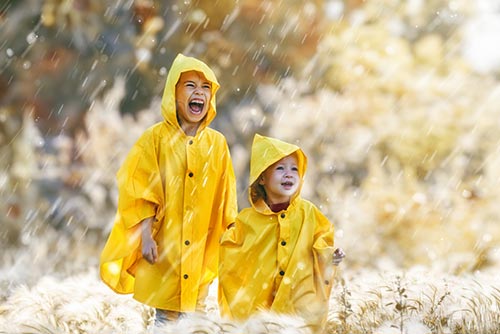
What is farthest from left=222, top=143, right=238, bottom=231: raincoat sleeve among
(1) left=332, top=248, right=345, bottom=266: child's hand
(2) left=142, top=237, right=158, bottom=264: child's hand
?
(1) left=332, top=248, right=345, bottom=266: child's hand

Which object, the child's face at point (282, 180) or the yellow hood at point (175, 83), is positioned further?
the yellow hood at point (175, 83)

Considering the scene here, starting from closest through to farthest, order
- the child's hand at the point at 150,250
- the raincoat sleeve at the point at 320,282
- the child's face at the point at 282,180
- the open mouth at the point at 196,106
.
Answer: the raincoat sleeve at the point at 320,282 < the child's face at the point at 282,180 < the child's hand at the point at 150,250 < the open mouth at the point at 196,106

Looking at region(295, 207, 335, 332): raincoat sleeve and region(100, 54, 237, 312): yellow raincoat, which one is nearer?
region(295, 207, 335, 332): raincoat sleeve

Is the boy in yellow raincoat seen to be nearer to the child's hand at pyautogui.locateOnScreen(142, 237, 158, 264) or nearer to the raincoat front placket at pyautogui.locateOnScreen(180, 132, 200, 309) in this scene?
the raincoat front placket at pyautogui.locateOnScreen(180, 132, 200, 309)

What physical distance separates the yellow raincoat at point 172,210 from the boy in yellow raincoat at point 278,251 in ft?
0.90

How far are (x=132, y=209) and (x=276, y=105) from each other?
4.28 m

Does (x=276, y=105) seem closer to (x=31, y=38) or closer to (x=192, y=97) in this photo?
(x=31, y=38)

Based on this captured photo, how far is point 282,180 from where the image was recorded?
3.71 meters

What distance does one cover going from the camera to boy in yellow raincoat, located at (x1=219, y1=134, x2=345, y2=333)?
3559 millimetres

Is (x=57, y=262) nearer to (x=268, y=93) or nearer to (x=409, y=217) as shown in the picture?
(x=268, y=93)

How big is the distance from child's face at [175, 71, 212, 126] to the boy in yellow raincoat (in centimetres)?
42

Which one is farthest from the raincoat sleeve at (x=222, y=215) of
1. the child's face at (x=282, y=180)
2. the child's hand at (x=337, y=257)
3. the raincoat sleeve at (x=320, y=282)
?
the child's hand at (x=337, y=257)

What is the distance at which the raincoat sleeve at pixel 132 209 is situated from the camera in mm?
3957

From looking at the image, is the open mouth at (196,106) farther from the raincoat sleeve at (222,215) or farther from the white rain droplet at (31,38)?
the white rain droplet at (31,38)
